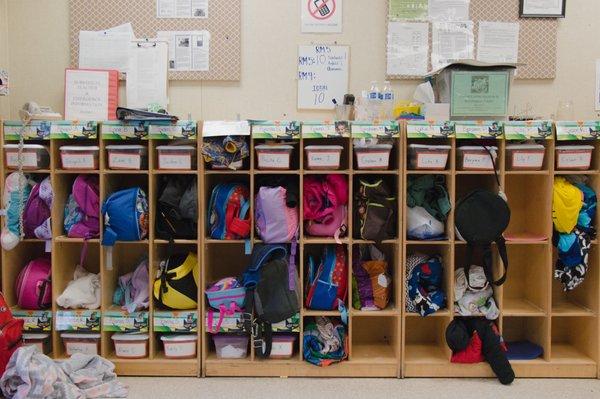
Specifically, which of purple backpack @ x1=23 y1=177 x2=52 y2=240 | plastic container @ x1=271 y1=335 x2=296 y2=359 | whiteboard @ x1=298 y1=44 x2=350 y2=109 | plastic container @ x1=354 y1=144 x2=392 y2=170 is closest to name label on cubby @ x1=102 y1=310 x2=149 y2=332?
purple backpack @ x1=23 y1=177 x2=52 y2=240

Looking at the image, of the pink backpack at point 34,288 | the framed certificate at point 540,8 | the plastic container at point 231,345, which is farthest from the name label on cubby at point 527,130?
the pink backpack at point 34,288

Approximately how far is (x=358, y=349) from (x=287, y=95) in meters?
1.65

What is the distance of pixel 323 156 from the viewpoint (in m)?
2.89

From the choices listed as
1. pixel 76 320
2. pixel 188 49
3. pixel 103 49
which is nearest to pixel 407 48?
pixel 188 49

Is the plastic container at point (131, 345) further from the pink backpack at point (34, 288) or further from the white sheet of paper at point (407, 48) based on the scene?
the white sheet of paper at point (407, 48)

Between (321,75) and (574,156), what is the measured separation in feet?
5.12

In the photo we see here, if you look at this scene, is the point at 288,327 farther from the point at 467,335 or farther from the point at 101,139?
the point at 101,139

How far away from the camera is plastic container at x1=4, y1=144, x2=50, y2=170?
2932mm

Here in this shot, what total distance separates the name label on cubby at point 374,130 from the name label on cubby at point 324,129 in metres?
0.05

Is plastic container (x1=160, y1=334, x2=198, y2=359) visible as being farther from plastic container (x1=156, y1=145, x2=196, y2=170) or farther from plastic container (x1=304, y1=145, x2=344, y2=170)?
plastic container (x1=304, y1=145, x2=344, y2=170)

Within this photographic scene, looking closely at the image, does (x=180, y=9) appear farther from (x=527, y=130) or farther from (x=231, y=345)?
(x=527, y=130)

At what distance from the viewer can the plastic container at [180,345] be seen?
2.94 meters

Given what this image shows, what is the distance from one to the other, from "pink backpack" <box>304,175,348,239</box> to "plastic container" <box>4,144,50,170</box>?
1.51 meters

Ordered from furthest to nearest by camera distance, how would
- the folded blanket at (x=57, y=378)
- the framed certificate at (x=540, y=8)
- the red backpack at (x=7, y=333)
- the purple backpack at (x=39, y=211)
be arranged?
the framed certificate at (x=540, y=8) → the purple backpack at (x=39, y=211) → the red backpack at (x=7, y=333) → the folded blanket at (x=57, y=378)
